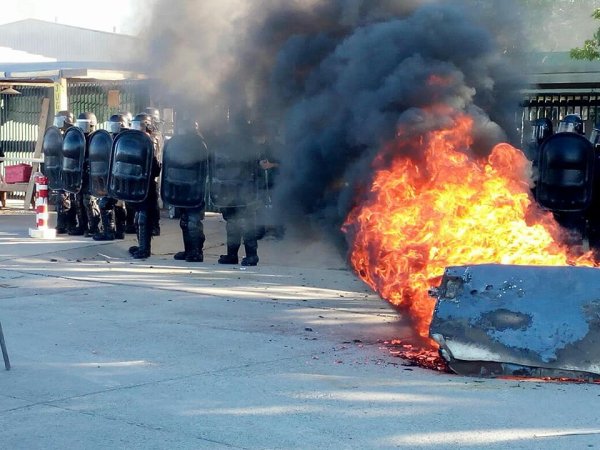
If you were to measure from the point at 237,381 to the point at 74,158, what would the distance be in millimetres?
8316

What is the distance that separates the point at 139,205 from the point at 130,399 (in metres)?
6.83

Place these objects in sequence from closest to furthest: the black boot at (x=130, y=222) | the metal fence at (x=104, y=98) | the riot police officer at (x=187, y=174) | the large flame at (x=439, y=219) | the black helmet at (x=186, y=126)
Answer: the large flame at (x=439, y=219)
the black helmet at (x=186, y=126)
the riot police officer at (x=187, y=174)
the black boot at (x=130, y=222)
the metal fence at (x=104, y=98)

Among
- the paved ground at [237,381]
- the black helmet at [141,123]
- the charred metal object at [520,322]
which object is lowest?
the paved ground at [237,381]

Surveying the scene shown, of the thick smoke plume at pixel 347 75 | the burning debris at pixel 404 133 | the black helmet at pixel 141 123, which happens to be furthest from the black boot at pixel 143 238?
the burning debris at pixel 404 133

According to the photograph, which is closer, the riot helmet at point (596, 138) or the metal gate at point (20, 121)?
the riot helmet at point (596, 138)

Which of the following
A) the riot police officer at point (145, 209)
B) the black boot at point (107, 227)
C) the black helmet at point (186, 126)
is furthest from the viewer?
the black boot at point (107, 227)

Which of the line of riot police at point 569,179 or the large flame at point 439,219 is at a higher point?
the line of riot police at point 569,179

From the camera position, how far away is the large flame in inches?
285

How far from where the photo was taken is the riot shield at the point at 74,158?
13789mm

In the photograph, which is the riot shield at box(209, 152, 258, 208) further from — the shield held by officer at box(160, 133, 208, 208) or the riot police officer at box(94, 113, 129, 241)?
the riot police officer at box(94, 113, 129, 241)

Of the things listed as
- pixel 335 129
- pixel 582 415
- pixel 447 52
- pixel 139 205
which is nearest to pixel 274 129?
pixel 335 129

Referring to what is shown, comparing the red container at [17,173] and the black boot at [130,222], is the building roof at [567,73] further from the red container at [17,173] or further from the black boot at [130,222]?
the red container at [17,173]

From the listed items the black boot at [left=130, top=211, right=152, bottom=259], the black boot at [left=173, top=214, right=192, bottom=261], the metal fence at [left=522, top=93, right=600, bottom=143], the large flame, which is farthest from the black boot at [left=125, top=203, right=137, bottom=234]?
the large flame

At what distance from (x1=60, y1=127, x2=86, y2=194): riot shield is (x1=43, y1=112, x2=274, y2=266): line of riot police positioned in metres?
0.01
